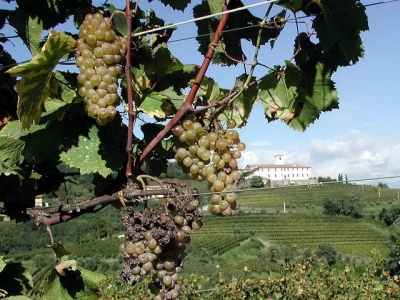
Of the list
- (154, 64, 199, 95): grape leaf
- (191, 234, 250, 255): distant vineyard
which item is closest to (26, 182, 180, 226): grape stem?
(154, 64, 199, 95): grape leaf

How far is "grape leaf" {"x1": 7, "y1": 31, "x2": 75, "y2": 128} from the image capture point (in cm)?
105

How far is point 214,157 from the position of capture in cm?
125

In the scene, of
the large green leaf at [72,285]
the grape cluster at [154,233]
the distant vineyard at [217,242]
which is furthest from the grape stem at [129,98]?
the distant vineyard at [217,242]

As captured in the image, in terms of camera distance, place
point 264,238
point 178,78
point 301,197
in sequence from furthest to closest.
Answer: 1. point 301,197
2. point 264,238
3. point 178,78

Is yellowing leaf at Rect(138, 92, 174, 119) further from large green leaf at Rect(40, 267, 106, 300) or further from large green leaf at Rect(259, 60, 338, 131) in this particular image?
large green leaf at Rect(40, 267, 106, 300)

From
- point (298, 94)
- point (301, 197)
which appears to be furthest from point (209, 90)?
point (301, 197)

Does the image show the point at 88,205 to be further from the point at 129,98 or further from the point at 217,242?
the point at 217,242

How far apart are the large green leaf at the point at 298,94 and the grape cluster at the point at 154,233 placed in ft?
1.41

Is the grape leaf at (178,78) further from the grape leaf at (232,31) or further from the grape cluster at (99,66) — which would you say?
the grape cluster at (99,66)

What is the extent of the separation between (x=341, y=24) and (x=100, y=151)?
0.69 meters

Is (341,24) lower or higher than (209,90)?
higher

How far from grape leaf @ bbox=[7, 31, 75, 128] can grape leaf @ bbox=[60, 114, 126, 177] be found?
0.18m

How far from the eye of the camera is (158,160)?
157 cm

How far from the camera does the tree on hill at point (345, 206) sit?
54.3m
